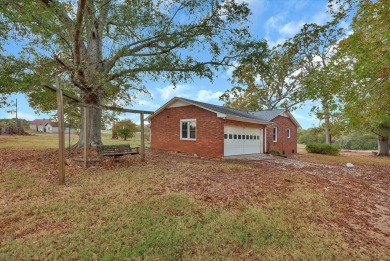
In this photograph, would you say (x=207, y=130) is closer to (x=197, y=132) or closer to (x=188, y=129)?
(x=197, y=132)

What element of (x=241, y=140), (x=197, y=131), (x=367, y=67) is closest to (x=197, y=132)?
(x=197, y=131)

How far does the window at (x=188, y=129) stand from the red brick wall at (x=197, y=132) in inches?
11.2

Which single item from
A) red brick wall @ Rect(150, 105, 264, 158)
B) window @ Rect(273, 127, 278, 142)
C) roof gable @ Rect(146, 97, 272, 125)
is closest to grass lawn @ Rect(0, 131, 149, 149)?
red brick wall @ Rect(150, 105, 264, 158)

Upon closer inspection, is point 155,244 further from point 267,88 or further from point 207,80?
point 267,88

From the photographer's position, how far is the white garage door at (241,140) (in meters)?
14.6

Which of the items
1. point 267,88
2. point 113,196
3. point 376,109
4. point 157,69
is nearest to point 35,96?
point 157,69

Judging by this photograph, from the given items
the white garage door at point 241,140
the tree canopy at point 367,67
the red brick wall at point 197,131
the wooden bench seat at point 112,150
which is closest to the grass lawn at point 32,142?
the wooden bench seat at point 112,150

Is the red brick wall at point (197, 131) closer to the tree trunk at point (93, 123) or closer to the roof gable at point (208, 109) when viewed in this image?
the roof gable at point (208, 109)

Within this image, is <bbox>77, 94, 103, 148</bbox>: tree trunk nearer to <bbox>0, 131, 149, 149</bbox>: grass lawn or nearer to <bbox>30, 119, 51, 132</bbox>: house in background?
<bbox>0, 131, 149, 149</bbox>: grass lawn

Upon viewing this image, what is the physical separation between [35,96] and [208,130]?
31.8 feet

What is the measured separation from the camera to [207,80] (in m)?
11.5

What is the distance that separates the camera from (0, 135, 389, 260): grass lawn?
3.27 m

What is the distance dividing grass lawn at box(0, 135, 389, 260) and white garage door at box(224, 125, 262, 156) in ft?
25.0

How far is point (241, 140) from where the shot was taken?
1598cm
